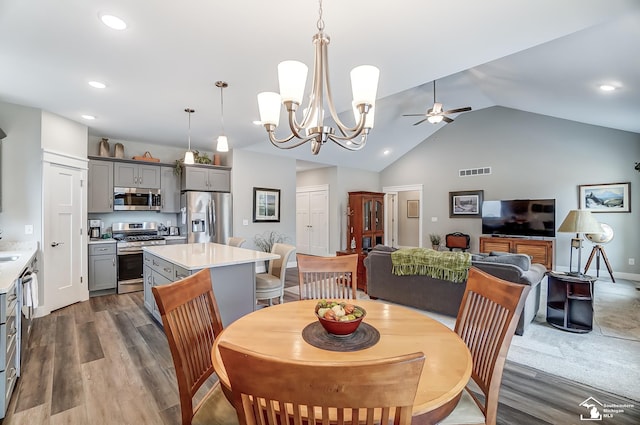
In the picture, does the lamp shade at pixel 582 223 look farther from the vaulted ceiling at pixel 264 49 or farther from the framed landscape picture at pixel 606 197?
the framed landscape picture at pixel 606 197

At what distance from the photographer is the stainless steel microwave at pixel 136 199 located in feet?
16.4

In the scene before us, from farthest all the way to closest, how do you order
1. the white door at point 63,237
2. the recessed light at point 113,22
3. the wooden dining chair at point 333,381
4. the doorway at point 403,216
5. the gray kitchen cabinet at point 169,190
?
1. the doorway at point 403,216
2. the gray kitchen cabinet at point 169,190
3. the white door at point 63,237
4. the recessed light at point 113,22
5. the wooden dining chair at point 333,381

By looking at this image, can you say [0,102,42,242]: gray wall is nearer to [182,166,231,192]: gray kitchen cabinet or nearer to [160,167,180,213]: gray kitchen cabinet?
[160,167,180,213]: gray kitchen cabinet

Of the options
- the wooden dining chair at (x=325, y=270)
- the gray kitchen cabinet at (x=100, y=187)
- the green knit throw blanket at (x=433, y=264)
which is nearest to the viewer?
the wooden dining chair at (x=325, y=270)

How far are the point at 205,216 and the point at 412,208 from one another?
6574mm

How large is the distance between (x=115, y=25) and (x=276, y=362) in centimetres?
252

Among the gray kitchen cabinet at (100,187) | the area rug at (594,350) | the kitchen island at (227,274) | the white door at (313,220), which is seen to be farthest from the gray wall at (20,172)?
the white door at (313,220)

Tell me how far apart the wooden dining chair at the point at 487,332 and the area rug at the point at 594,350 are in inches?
59.1

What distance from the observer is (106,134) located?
4934 millimetres

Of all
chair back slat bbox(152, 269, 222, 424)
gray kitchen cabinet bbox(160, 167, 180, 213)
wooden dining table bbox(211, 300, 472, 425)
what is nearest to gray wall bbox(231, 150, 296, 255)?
gray kitchen cabinet bbox(160, 167, 180, 213)

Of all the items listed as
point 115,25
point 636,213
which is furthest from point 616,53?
point 636,213

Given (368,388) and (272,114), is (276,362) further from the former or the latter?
(272,114)

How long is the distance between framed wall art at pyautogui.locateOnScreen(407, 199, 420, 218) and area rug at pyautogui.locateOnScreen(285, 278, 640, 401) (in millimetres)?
5682
